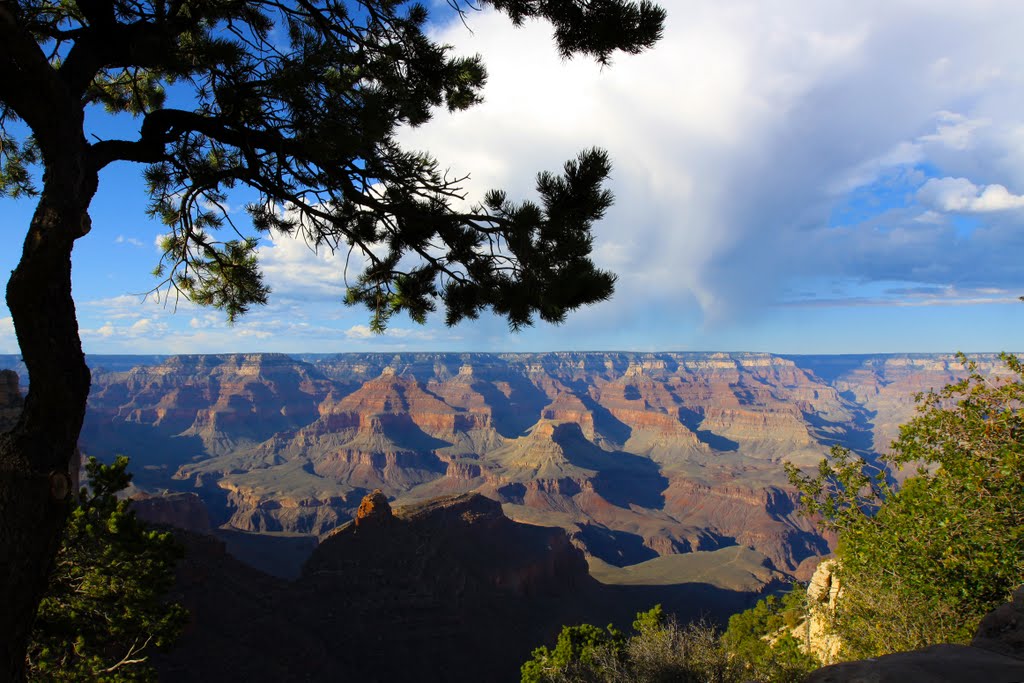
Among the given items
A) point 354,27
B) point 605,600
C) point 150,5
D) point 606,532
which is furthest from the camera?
point 606,532

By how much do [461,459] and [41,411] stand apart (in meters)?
130

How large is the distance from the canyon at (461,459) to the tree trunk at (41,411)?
2410 inches

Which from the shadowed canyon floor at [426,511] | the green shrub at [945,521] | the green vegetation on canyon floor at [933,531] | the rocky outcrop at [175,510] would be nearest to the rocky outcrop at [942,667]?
the green vegetation on canyon floor at [933,531]

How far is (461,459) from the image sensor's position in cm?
12975

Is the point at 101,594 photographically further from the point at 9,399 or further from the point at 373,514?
the point at 373,514

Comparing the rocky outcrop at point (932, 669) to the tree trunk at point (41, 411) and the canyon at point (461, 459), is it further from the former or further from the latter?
the canyon at point (461, 459)

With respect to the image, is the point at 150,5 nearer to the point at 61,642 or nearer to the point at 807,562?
the point at 61,642

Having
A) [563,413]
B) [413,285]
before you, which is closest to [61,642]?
[413,285]

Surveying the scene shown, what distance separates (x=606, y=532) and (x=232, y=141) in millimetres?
92504

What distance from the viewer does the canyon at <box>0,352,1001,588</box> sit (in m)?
84.8

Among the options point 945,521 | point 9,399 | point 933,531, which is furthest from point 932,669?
point 9,399

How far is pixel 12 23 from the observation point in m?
3.04

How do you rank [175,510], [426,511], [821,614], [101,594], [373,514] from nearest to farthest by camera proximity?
[101,594] < [821,614] < [373,514] < [426,511] < [175,510]

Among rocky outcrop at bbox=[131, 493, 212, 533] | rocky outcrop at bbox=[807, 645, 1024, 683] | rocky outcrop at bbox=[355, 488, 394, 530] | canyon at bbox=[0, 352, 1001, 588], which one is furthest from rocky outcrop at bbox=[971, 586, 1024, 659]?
rocky outcrop at bbox=[131, 493, 212, 533]
